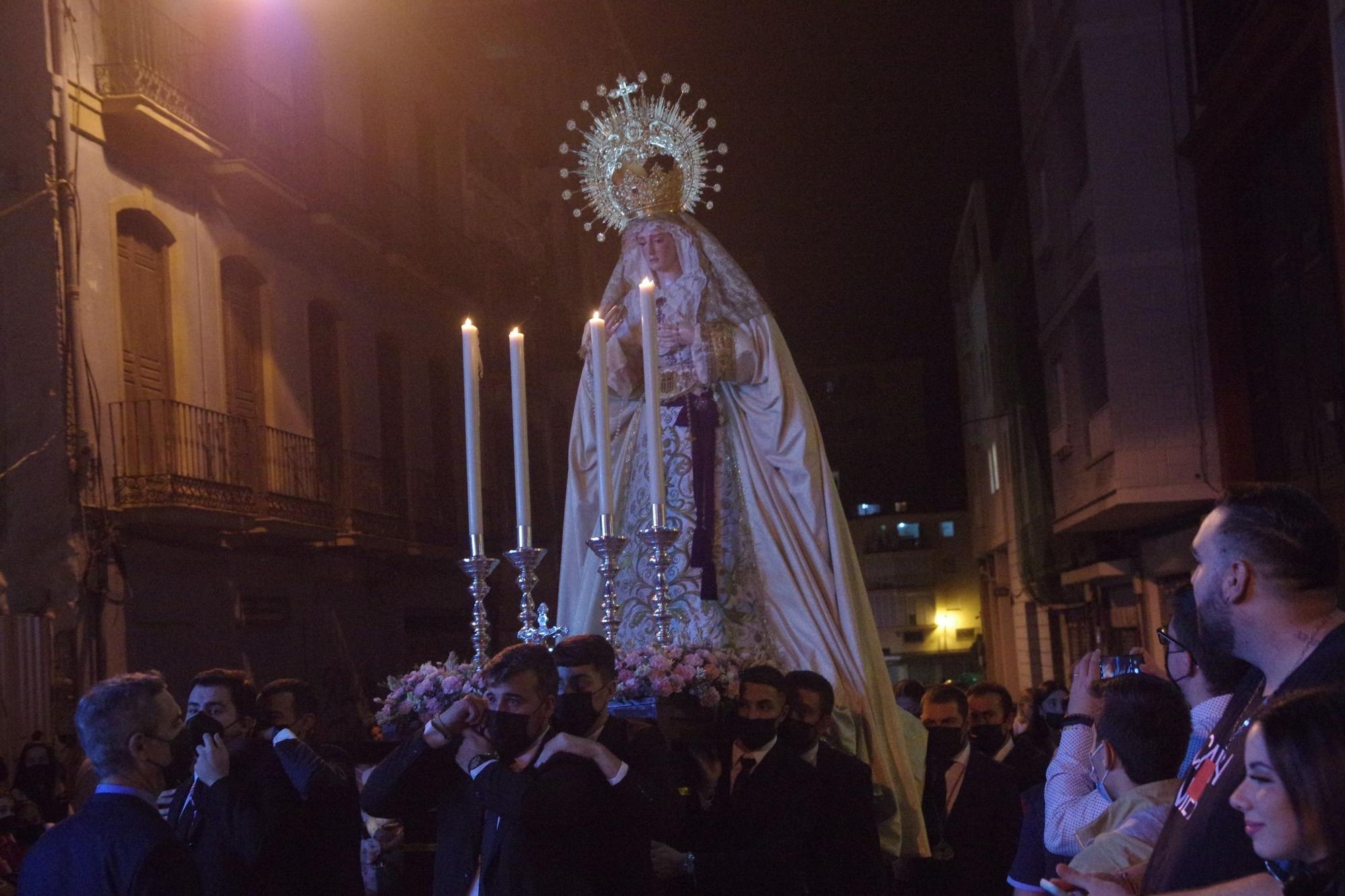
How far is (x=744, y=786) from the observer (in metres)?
4.23

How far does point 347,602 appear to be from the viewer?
52.9ft

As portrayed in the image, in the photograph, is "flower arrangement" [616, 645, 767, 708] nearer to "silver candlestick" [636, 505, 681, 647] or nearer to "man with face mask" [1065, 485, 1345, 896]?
"silver candlestick" [636, 505, 681, 647]

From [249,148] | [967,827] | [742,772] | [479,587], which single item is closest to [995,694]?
[967,827]

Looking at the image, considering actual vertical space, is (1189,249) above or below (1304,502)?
above

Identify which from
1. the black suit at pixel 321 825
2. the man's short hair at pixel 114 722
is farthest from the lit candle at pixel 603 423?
the man's short hair at pixel 114 722

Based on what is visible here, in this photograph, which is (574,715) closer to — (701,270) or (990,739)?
(701,270)

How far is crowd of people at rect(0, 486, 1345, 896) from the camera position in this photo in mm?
2281

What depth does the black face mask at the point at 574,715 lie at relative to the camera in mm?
3613

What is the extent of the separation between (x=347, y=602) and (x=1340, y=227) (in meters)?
10.7

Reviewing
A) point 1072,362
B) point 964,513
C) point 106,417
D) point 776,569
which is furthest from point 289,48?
point 964,513

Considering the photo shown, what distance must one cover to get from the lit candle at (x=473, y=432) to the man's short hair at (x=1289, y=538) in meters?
2.59

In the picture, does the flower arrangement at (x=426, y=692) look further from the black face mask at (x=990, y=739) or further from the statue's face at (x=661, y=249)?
the black face mask at (x=990, y=739)

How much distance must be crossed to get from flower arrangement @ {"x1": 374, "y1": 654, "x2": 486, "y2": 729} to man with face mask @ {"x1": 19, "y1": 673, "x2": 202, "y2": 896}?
0.78 meters

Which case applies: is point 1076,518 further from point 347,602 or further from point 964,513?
point 964,513
